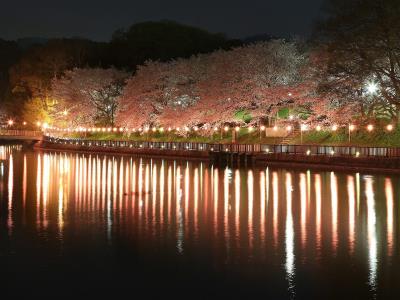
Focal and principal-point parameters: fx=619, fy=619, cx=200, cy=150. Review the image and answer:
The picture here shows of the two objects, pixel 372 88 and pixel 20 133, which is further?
pixel 20 133

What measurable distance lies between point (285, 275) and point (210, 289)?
1.64 meters

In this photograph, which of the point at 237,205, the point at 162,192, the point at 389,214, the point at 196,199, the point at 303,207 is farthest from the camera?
the point at 162,192

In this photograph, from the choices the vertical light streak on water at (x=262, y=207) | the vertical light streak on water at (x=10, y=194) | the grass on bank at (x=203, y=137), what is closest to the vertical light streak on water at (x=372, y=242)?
the vertical light streak on water at (x=262, y=207)

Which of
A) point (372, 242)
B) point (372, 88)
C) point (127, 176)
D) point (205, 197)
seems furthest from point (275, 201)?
point (372, 88)

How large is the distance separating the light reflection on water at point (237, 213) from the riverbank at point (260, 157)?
2.88 metres

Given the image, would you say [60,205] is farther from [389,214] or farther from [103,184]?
[389,214]

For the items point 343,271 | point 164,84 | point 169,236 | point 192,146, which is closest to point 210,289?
point 343,271

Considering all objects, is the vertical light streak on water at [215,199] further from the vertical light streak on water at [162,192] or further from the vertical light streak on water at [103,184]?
the vertical light streak on water at [103,184]

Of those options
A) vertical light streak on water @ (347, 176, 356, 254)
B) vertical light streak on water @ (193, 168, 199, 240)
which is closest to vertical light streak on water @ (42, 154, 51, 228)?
vertical light streak on water @ (193, 168, 199, 240)

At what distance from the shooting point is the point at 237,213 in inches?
755

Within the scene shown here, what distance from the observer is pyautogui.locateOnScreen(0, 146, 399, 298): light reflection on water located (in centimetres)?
1353

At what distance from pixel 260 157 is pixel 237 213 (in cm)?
2280

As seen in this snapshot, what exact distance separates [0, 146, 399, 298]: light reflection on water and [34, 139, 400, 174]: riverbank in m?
2.88

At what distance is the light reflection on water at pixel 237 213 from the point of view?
533 inches
